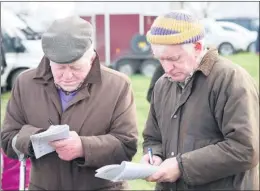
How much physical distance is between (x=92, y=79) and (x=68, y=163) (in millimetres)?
441

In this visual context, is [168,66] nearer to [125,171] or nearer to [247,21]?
[125,171]

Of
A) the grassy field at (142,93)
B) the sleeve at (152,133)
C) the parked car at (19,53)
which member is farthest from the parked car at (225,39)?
the sleeve at (152,133)

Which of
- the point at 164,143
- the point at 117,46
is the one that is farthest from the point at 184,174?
the point at 117,46

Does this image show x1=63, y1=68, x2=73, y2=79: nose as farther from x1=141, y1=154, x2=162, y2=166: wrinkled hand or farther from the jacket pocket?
the jacket pocket

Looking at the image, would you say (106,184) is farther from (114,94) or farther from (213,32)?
(213,32)

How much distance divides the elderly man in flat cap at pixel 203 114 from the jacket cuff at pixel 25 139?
681 mm

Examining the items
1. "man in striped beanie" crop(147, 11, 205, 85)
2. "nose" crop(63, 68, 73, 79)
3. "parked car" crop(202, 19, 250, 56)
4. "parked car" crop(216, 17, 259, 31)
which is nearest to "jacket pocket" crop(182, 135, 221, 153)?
"man in striped beanie" crop(147, 11, 205, 85)

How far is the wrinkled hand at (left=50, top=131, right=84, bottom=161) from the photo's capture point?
2594mm

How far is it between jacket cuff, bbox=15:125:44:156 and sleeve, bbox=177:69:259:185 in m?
0.77

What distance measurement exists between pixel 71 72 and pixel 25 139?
15.8 inches

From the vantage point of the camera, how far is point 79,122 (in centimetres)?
271

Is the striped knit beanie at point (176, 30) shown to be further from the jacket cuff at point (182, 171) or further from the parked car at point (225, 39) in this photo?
the parked car at point (225, 39)

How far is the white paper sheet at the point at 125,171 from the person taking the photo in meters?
2.19

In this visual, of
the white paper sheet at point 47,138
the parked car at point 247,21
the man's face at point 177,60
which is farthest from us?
the parked car at point 247,21
